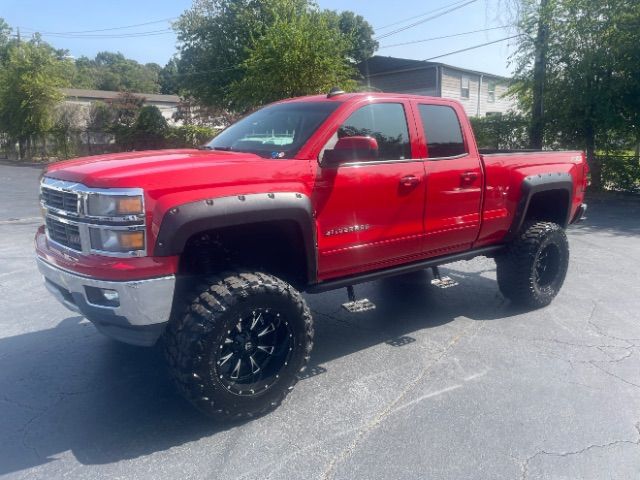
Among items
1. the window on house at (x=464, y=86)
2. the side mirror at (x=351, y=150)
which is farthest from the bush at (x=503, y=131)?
the window on house at (x=464, y=86)

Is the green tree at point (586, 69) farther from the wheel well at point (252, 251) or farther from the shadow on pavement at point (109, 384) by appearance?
the wheel well at point (252, 251)

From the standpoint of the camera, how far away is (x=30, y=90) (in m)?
32.4

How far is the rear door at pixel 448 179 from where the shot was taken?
187 inches

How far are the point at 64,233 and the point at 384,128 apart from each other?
2456 mm

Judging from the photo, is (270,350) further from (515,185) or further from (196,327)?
(515,185)

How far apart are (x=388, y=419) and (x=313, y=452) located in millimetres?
601

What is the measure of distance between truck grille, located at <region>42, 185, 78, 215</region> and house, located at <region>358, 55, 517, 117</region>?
113 feet

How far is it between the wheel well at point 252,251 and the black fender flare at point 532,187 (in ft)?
8.37

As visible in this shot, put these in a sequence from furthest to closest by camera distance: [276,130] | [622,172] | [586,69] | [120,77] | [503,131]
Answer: [120,77], [503,131], [622,172], [586,69], [276,130]

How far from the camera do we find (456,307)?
5.97 metres

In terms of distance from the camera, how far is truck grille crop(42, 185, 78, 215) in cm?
339

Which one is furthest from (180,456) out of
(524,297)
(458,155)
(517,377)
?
(524,297)

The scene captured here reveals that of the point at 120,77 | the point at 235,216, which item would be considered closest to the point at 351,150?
the point at 235,216

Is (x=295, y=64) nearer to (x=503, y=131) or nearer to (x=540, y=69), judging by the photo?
(x=503, y=131)
